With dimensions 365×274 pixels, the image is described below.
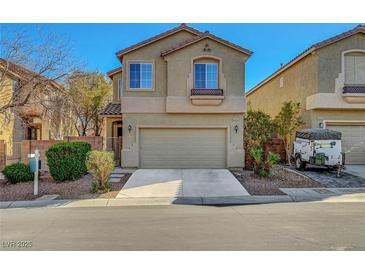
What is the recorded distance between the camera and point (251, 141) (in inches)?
620

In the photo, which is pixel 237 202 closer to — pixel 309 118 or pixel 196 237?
pixel 196 237

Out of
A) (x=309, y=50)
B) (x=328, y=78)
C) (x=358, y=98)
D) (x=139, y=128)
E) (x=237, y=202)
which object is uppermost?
(x=309, y=50)

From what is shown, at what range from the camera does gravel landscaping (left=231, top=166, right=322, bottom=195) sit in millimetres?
10719

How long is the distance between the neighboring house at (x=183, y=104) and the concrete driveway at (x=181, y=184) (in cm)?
105

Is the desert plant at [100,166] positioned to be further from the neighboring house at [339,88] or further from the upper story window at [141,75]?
the neighboring house at [339,88]

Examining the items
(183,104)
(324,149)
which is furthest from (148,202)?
(324,149)

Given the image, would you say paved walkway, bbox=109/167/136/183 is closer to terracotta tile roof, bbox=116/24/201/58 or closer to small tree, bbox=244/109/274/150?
terracotta tile roof, bbox=116/24/201/58

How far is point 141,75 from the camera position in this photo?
15539 millimetres

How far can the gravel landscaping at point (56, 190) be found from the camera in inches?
389

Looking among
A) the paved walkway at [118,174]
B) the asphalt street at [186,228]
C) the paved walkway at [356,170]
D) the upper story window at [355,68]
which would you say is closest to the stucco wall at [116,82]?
the paved walkway at [118,174]

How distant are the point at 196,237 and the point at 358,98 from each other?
46.6ft

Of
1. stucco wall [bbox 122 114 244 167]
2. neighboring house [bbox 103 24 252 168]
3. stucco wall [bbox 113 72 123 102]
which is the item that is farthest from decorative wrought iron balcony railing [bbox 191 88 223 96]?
stucco wall [bbox 113 72 123 102]

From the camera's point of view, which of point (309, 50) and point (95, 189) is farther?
point (309, 50)

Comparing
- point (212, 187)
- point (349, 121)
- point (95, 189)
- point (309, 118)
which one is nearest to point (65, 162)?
point (95, 189)
